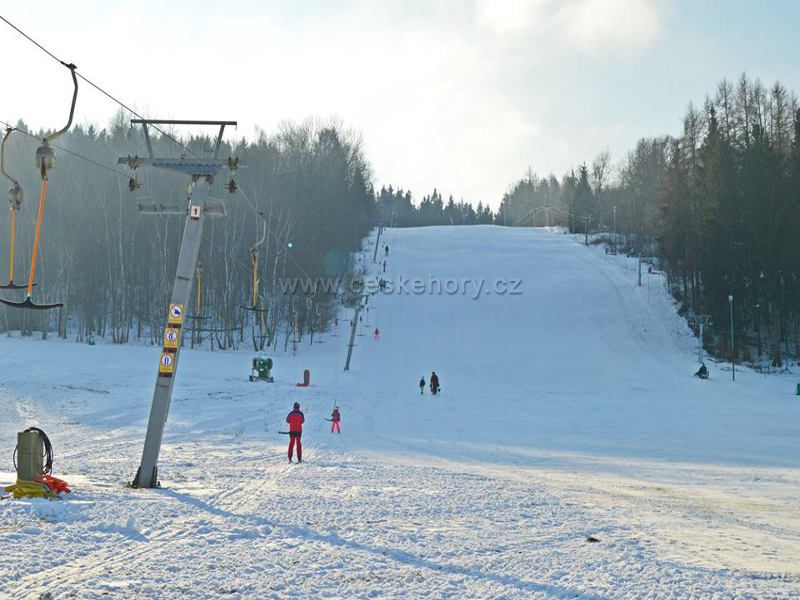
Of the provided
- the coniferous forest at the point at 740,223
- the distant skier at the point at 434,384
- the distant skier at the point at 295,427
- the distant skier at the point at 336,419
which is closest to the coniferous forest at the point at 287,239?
the coniferous forest at the point at 740,223

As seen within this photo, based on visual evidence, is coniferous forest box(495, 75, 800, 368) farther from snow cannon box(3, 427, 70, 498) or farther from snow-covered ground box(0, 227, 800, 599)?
snow cannon box(3, 427, 70, 498)

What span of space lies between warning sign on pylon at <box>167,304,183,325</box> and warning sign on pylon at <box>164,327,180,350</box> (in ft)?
0.44

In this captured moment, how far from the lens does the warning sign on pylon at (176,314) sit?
12906 millimetres

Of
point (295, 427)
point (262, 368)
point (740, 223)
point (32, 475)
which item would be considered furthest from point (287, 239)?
point (32, 475)

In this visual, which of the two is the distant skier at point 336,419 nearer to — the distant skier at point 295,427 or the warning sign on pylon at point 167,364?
the distant skier at point 295,427

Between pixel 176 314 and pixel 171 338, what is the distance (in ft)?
1.53

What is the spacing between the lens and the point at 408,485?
12172 millimetres

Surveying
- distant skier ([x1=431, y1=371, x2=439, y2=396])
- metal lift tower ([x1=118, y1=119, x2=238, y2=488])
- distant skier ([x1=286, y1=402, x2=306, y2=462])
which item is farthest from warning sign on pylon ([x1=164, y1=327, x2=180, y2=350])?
→ distant skier ([x1=431, y1=371, x2=439, y2=396])

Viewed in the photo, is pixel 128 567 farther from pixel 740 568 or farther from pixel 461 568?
pixel 740 568

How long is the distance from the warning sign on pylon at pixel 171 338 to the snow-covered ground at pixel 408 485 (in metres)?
2.43

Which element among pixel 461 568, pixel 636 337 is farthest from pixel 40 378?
pixel 636 337

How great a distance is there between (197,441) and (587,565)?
1401 centimetres

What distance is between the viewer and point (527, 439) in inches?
832

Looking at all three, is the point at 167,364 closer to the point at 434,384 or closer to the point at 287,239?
the point at 434,384
